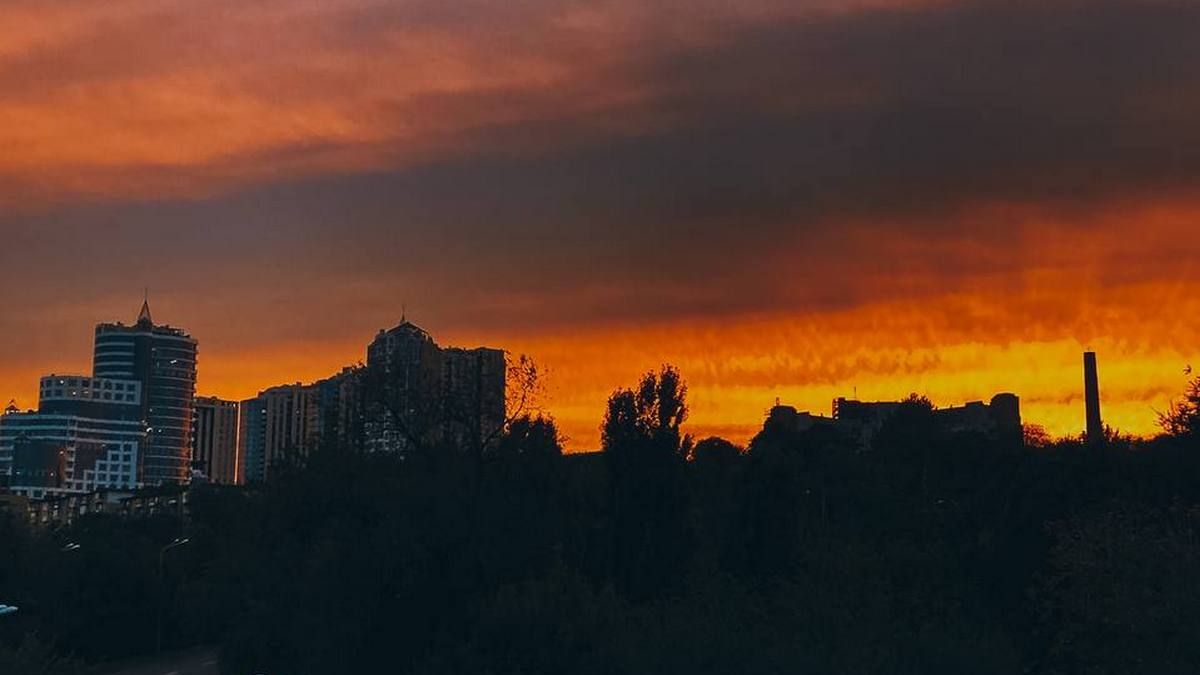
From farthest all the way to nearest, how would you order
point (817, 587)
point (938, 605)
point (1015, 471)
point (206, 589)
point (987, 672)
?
point (206, 589) → point (1015, 471) → point (938, 605) → point (817, 587) → point (987, 672)

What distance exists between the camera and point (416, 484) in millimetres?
64000

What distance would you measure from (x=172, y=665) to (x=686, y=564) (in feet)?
170

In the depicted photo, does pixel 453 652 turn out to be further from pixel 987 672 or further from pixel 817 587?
pixel 987 672

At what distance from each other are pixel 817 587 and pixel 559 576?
34.0 ft

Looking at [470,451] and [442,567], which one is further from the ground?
[470,451]

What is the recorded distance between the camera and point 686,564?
68.9 meters

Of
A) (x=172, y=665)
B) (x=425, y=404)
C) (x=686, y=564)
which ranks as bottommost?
(x=172, y=665)

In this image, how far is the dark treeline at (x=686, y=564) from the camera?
5184cm

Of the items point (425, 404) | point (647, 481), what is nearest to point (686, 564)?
point (647, 481)

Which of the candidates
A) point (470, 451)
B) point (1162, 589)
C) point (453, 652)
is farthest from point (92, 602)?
point (1162, 589)

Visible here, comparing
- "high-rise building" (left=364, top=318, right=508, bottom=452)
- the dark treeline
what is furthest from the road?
"high-rise building" (left=364, top=318, right=508, bottom=452)

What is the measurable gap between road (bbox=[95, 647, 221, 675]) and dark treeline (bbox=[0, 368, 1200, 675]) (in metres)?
11.1

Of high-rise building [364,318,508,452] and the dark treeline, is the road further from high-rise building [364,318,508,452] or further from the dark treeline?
high-rise building [364,318,508,452]

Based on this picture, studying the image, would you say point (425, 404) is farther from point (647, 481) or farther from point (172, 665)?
point (172, 665)
